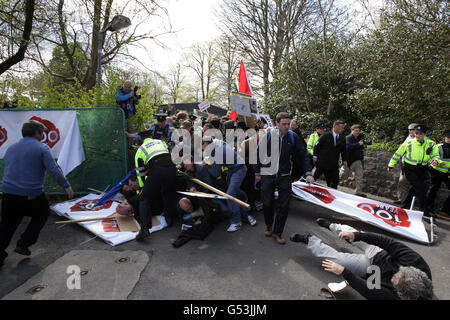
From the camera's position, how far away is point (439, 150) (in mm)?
5645

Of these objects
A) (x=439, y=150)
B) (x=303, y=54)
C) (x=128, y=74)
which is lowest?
(x=439, y=150)

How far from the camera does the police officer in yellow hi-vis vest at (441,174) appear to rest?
220 inches

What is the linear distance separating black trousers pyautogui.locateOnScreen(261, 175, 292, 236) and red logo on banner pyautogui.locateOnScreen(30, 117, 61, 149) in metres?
4.71

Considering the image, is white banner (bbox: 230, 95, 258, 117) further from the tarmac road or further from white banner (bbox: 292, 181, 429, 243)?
the tarmac road

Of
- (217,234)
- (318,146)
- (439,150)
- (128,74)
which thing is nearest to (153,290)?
(217,234)

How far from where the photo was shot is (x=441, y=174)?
18.5ft

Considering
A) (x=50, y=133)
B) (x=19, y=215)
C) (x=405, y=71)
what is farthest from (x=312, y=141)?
(x=19, y=215)

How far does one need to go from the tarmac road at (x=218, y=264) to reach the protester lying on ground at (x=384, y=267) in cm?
32

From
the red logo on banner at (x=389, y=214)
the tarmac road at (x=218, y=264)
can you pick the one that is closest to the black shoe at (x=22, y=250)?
the tarmac road at (x=218, y=264)

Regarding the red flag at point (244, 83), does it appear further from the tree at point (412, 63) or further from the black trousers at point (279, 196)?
the tree at point (412, 63)

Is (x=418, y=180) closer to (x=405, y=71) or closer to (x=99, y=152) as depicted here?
(x=405, y=71)

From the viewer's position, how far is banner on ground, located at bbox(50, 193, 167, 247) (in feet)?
13.7
